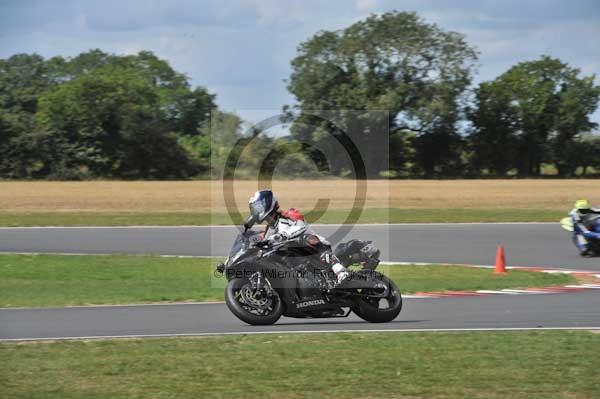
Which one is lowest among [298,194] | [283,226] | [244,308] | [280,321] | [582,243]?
[280,321]

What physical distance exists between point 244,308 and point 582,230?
1165 cm

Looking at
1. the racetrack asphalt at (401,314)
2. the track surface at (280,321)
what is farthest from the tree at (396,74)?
the track surface at (280,321)

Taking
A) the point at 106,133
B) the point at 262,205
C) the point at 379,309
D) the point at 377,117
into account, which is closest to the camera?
the point at 262,205

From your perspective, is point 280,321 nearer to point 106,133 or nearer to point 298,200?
point 298,200

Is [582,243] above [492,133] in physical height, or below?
below

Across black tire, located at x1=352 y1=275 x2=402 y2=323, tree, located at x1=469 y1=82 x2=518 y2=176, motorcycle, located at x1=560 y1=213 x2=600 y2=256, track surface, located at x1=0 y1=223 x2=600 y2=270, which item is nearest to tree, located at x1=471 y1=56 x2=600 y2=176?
tree, located at x1=469 y1=82 x2=518 y2=176

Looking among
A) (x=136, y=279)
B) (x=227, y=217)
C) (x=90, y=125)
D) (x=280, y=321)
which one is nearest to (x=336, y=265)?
(x=280, y=321)

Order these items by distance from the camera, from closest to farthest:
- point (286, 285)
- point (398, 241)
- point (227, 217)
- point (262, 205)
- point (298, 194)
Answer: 1. point (262, 205)
2. point (286, 285)
3. point (398, 241)
4. point (227, 217)
5. point (298, 194)

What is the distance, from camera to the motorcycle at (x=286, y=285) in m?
11.5

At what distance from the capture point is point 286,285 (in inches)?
462

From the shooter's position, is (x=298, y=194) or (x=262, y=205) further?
(x=298, y=194)

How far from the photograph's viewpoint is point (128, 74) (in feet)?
228

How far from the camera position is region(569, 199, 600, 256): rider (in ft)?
69.3

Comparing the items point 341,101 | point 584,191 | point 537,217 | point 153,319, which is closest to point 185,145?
point 341,101
